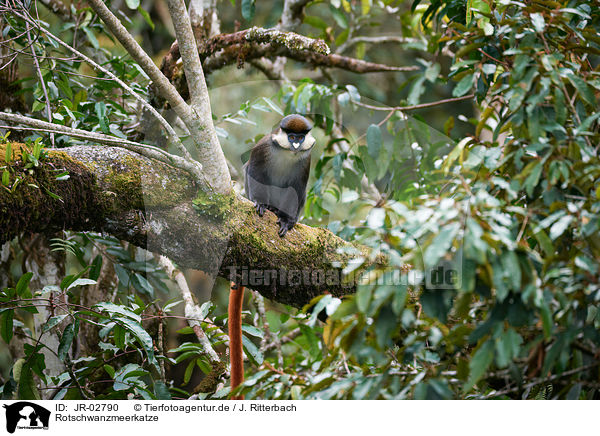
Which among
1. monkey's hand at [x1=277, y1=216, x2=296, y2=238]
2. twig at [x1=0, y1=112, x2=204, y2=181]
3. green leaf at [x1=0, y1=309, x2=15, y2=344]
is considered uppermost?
twig at [x1=0, y1=112, x2=204, y2=181]

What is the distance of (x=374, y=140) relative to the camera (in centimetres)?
195

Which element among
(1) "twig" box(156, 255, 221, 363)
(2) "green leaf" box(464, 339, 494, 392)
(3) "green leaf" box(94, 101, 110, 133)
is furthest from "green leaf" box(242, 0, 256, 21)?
(2) "green leaf" box(464, 339, 494, 392)

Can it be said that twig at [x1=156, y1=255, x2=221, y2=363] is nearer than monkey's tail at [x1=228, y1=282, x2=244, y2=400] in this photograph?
No

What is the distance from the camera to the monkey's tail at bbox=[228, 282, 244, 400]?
1.94 m

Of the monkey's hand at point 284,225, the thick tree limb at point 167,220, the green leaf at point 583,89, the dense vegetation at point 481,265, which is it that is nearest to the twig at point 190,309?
the dense vegetation at point 481,265

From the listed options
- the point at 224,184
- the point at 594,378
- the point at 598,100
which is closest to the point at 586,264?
the point at 594,378

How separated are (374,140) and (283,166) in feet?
4.38

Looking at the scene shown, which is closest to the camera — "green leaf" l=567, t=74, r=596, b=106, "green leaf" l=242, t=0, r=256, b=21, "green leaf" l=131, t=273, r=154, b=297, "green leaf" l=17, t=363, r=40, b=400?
"green leaf" l=567, t=74, r=596, b=106

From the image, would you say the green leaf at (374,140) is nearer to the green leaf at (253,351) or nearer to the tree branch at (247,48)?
the tree branch at (247,48)

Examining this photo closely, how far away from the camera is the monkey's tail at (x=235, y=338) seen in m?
1.94

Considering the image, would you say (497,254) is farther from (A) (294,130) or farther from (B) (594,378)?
(A) (294,130)

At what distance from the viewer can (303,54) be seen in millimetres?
3598
